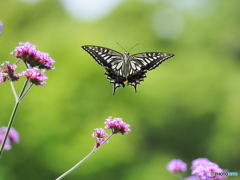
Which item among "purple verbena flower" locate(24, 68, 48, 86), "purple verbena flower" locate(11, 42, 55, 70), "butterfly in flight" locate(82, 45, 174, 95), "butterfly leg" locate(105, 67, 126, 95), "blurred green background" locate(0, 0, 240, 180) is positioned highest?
"blurred green background" locate(0, 0, 240, 180)

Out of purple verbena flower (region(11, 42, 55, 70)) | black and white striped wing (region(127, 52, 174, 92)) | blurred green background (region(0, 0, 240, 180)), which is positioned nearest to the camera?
Result: purple verbena flower (region(11, 42, 55, 70))

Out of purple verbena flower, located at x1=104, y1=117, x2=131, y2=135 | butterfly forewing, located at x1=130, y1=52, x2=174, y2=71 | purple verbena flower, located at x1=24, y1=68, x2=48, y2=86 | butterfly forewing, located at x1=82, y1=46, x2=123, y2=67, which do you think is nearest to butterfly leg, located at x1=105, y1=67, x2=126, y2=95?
butterfly forewing, located at x1=82, y1=46, x2=123, y2=67

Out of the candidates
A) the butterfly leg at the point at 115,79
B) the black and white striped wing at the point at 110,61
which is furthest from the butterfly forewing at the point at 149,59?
the butterfly leg at the point at 115,79

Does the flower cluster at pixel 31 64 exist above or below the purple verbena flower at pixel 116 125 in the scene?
above

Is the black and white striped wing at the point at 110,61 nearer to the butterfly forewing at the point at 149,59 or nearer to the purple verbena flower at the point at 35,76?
the butterfly forewing at the point at 149,59

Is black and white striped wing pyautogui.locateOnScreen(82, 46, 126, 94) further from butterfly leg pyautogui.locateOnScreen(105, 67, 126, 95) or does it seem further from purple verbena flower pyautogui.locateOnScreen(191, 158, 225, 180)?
purple verbena flower pyautogui.locateOnScreen(191, 158, 225, 180)

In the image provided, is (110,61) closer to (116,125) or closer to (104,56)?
(104,56)

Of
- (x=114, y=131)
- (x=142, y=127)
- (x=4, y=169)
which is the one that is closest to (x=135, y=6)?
(x=142, y=127)

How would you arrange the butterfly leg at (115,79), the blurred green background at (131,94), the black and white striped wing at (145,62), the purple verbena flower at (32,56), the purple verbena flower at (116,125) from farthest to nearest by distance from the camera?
the blurred green background at (131,94)
the black and white striped wing at (145,62)
the butterfly leg at (115,79)
the purple verbena flower at (116,125)
the purple verbena flower at (32,56)
